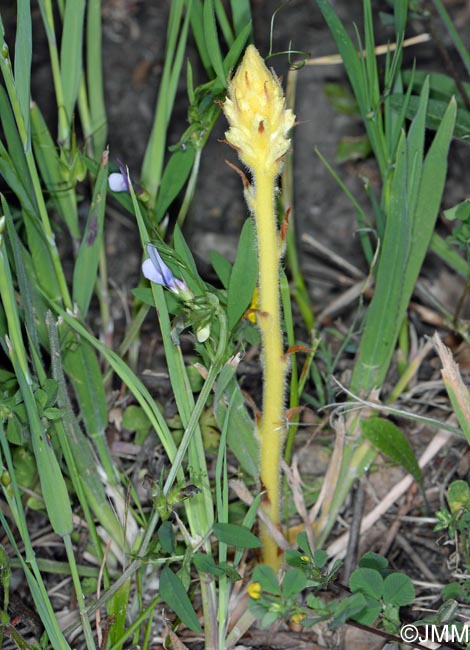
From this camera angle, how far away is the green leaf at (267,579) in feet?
3.61

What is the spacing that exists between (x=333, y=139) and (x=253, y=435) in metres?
1.25

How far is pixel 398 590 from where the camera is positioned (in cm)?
110

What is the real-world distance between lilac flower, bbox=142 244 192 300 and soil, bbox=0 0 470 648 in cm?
66

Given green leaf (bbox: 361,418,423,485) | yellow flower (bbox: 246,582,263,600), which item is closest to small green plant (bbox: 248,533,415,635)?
yellow flower (bbox: 246,582,263,600)

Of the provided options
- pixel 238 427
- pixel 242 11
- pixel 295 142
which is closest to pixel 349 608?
pixel 238 427

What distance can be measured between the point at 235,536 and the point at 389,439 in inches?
13.4

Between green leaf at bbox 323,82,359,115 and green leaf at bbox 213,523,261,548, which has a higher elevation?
green leaf at bbox 323,82,359,115

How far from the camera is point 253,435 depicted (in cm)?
121

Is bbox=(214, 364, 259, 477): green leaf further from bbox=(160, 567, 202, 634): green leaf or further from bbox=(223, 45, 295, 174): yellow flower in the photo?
bbox=(223, 45, 295, 174): yellow flower

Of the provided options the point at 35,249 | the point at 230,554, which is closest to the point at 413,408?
the point at 230,554

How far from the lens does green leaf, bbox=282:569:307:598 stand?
1077 mm

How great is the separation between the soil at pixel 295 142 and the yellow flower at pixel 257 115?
2.56ft

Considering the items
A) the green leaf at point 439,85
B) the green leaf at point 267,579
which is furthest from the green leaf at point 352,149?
the green leaf at point 267,579
